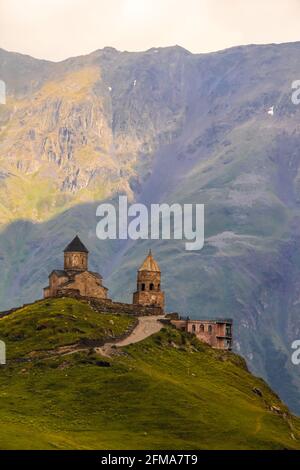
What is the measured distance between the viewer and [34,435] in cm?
19250
